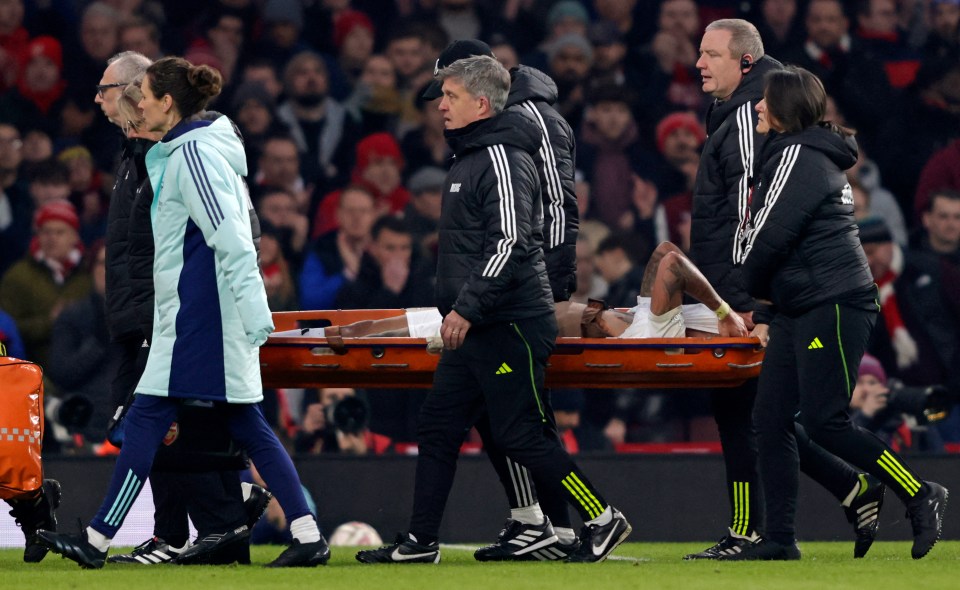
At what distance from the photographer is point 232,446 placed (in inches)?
258

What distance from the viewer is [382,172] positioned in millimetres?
11203

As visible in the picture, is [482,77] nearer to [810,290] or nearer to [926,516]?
[810,290]

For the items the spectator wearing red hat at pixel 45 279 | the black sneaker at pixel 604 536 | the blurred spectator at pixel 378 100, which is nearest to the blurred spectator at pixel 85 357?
the spectator wearing red hat at pixel 45 279

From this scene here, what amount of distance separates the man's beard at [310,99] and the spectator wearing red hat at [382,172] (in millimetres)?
412

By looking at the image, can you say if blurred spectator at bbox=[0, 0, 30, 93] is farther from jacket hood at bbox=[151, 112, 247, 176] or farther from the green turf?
jacket hood at bbox=[151, 112, 247, 176]

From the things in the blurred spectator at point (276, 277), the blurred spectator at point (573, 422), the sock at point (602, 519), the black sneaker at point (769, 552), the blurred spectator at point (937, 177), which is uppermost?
the blurred spectator at point (937, 177)

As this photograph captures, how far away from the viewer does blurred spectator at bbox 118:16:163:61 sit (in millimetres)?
11391

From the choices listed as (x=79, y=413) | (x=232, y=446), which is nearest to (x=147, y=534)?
(x=79, y=413)

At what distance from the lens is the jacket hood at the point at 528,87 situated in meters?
6.87

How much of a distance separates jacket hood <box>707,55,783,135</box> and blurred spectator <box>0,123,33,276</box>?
5.41 metres

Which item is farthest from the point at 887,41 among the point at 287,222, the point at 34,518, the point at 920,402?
the point at 34,518

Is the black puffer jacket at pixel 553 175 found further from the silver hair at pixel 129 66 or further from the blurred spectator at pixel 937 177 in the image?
the blurred spectator at pixel 937 177

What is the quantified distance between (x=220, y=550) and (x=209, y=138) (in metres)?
1.55

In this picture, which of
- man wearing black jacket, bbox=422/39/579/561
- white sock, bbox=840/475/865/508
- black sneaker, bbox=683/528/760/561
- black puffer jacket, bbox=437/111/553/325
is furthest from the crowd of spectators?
black puffer jacket, bbox=437/111/553/325
